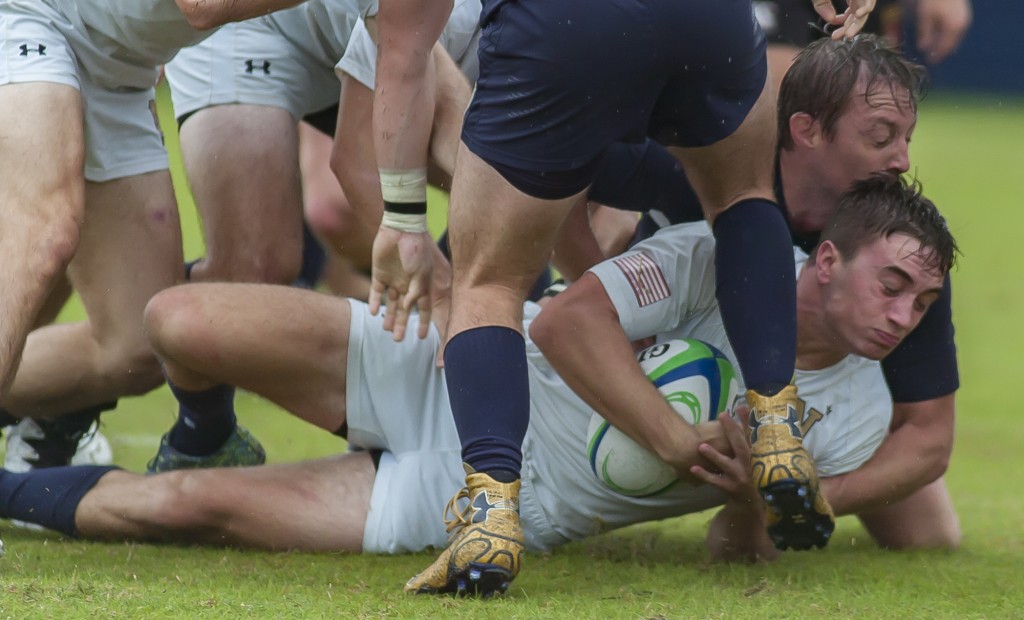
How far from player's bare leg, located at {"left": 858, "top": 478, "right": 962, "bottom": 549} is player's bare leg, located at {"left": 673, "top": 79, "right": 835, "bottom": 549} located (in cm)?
80

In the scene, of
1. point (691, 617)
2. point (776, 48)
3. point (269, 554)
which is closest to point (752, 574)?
point (691, 617)

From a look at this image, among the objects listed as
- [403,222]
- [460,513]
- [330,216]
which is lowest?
[330,216]

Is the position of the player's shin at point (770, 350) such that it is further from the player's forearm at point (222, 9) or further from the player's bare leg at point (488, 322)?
the player's forearm at point (222, 9)

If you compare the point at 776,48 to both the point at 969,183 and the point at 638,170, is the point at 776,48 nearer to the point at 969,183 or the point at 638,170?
the point at 638,170

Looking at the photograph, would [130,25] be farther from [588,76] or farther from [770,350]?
[770,350]

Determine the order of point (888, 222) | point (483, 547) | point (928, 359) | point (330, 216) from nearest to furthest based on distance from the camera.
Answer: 1. point (483, 547)
2. point (888, 222)
3. point (928, 359)
4. point (330, 216)

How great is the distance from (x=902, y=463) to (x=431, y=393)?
48.3 inches

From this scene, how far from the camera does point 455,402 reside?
3.03 meters

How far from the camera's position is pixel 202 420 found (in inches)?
151

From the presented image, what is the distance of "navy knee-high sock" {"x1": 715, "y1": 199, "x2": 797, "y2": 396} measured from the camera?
311cm

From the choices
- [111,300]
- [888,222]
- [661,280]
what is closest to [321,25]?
[111,300]

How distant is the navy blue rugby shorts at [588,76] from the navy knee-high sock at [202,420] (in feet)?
3.91

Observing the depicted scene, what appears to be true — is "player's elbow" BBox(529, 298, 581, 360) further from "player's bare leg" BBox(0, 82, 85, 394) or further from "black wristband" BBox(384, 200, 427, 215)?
"player's bare leg" BBox(0, 82, 85, 394)

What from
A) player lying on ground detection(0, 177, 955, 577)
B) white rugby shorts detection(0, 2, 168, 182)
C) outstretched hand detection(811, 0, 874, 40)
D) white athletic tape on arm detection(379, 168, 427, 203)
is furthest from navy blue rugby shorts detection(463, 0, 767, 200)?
white rugby shorts detection(0, 2, 168, 182)
